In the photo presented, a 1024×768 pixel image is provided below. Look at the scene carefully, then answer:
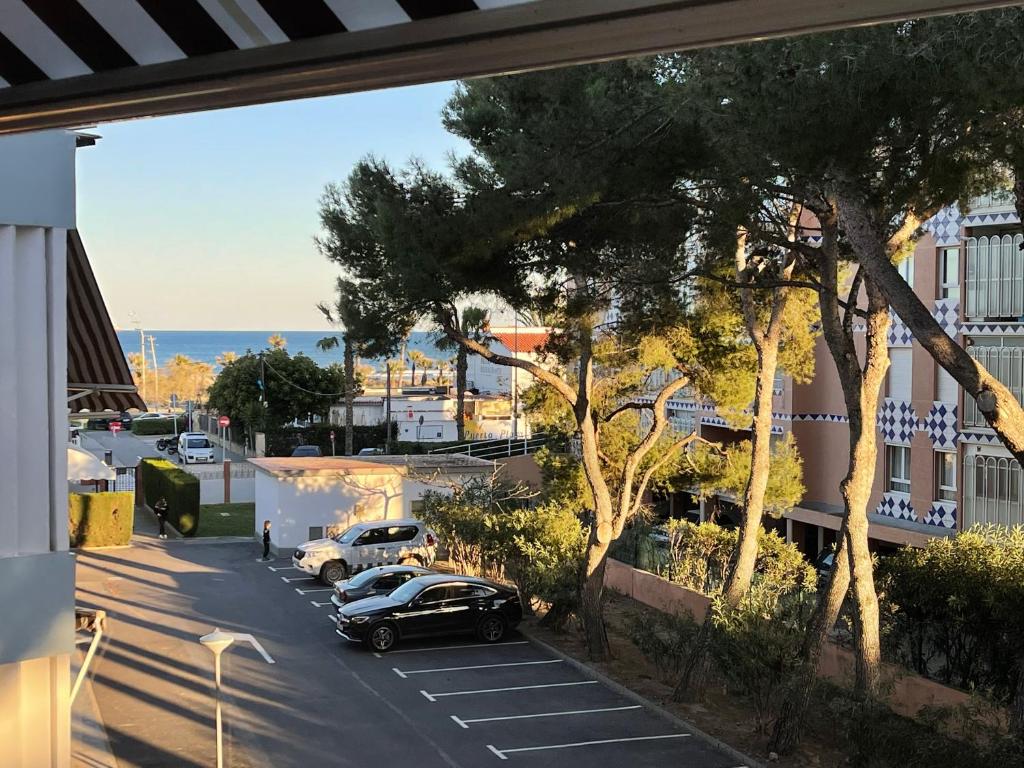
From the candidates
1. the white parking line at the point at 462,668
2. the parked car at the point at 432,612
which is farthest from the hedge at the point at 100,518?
the white parking line at the point at 462,668

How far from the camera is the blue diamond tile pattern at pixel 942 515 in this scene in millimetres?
27469

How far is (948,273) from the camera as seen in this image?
27.1 metres

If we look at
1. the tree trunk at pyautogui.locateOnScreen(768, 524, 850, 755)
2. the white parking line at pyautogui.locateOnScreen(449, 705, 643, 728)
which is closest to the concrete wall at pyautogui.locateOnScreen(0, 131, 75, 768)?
the white parking line at pyautogui.locateOnScreen(449, 705, 643, 728)

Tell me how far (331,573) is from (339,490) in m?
4.39

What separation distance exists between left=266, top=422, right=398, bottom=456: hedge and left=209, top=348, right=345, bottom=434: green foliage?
5.95 feet

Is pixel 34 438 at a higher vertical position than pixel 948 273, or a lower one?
lower

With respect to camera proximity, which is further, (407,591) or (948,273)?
(948,273)

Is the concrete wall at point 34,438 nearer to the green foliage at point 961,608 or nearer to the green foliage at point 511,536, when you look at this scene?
the green foliage at point 961,608

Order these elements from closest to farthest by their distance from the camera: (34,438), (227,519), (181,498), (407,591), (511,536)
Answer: (34,438) → (407,591) → (511,536) → (181,498) → (227,519)

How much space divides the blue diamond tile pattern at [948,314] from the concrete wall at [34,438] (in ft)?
72.6

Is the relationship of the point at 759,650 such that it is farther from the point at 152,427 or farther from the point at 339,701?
the point at 152,427

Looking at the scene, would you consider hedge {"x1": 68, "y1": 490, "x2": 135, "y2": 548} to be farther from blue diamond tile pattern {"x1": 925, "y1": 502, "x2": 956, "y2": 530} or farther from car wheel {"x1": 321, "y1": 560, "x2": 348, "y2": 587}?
blue diamond tile pattern {"x1": 925, "y1": 502, "x2": 956, "y2": 530}

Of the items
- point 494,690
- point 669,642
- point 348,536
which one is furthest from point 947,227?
point 348,536

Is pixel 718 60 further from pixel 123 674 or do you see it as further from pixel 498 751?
pixel 123 674
